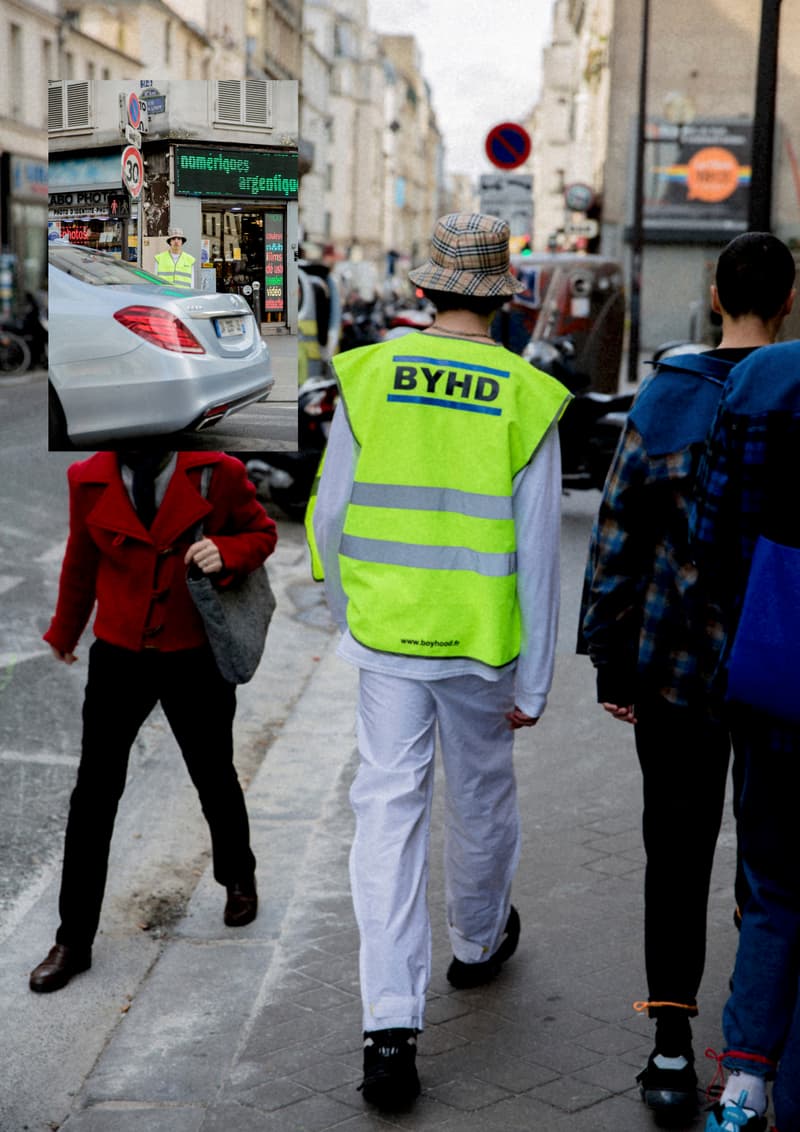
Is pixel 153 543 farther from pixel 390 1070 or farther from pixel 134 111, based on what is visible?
pixel 390 1070

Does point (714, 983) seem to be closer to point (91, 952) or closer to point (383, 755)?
point (383, 755)

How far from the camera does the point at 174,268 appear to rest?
12.0ft

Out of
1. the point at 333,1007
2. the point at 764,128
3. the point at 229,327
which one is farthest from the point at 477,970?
the point at 764,128

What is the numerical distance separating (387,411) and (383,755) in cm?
78

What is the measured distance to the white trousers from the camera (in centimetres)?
360

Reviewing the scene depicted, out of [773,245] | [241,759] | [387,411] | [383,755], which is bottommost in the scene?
[241,759]

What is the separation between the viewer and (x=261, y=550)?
4465 millimetres

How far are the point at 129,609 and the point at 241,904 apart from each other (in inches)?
38.9

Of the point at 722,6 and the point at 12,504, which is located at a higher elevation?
the point at 722,6

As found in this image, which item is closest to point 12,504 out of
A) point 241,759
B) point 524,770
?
point 241,759

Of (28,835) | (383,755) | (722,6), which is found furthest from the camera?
(722,6)

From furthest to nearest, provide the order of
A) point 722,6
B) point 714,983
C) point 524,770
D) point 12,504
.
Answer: point 722,6
point 12,504
point 524,770
point 714,983

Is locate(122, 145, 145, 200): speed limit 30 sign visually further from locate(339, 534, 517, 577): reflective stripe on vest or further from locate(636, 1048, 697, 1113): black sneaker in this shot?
locate(636, 1048, 697, 1113): black sneaker

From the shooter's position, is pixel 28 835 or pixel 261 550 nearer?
pixel 261 550
